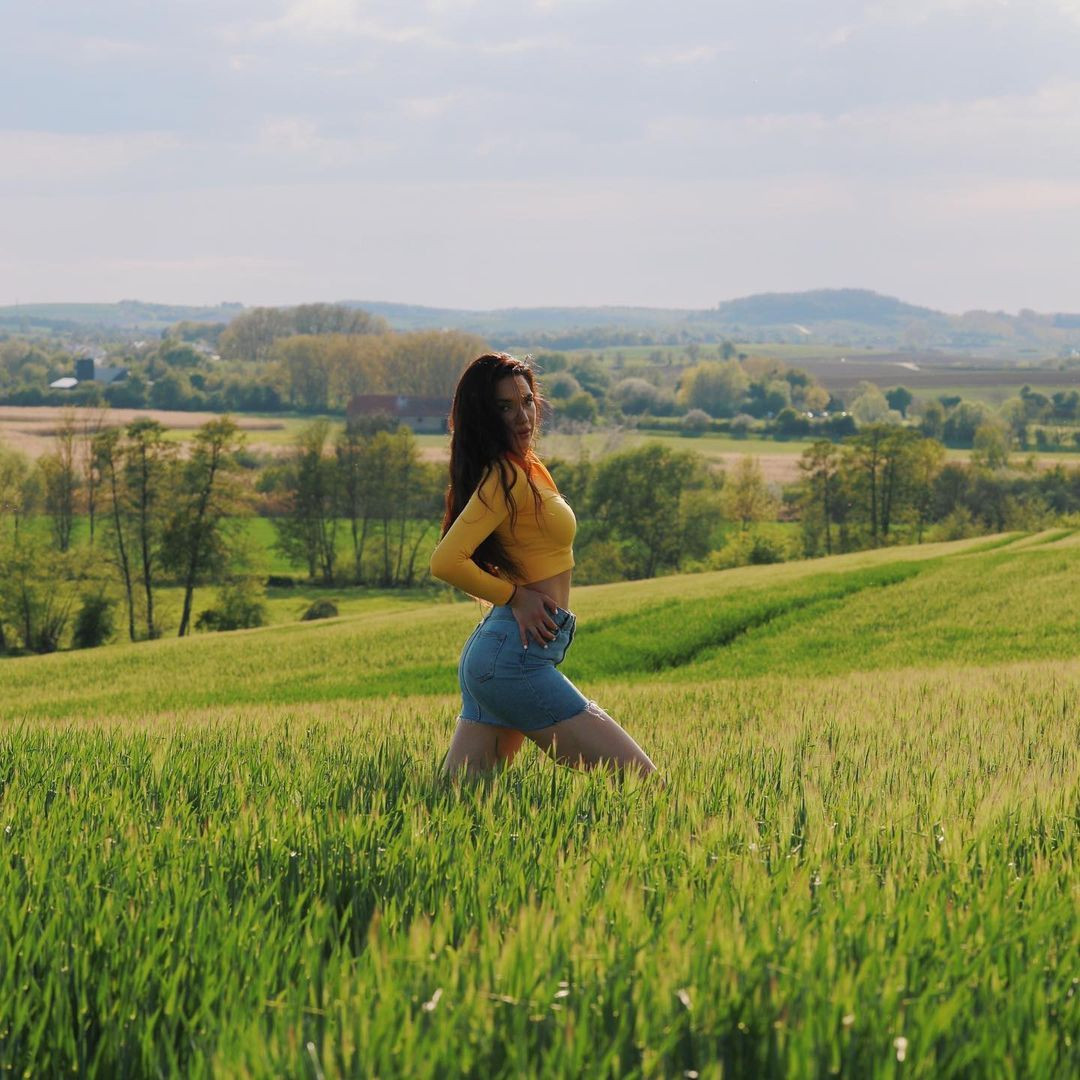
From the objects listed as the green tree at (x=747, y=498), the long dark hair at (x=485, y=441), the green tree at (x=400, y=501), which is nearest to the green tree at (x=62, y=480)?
the green tree at (x=400, y=501)

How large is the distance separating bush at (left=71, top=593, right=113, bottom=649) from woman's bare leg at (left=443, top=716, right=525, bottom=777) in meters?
68.9

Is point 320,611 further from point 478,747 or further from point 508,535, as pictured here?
point 508,535

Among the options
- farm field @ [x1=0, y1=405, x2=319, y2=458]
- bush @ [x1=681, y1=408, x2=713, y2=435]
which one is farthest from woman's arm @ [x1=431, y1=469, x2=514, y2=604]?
bush @ [x1=681, y1=408, x2=713, y2=435]

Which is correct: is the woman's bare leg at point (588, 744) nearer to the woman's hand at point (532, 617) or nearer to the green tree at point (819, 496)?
the woman's hand at point (532, 617)

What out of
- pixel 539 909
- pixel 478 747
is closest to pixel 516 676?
pixel 478 747

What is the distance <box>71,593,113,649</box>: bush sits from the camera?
231 ft

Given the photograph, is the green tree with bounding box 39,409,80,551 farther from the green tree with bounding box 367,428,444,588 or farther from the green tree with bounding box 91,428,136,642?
the green tree with bounding box 367,428,444,588

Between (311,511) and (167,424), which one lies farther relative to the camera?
(167,424)

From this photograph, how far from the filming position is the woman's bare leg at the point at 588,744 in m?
5.96

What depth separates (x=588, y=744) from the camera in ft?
19.6

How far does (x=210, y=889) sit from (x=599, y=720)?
2705 millimetres

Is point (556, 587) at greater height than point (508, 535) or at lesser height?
lesser

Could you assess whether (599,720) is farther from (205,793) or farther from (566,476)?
(566,476)

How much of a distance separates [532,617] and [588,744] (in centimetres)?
70
